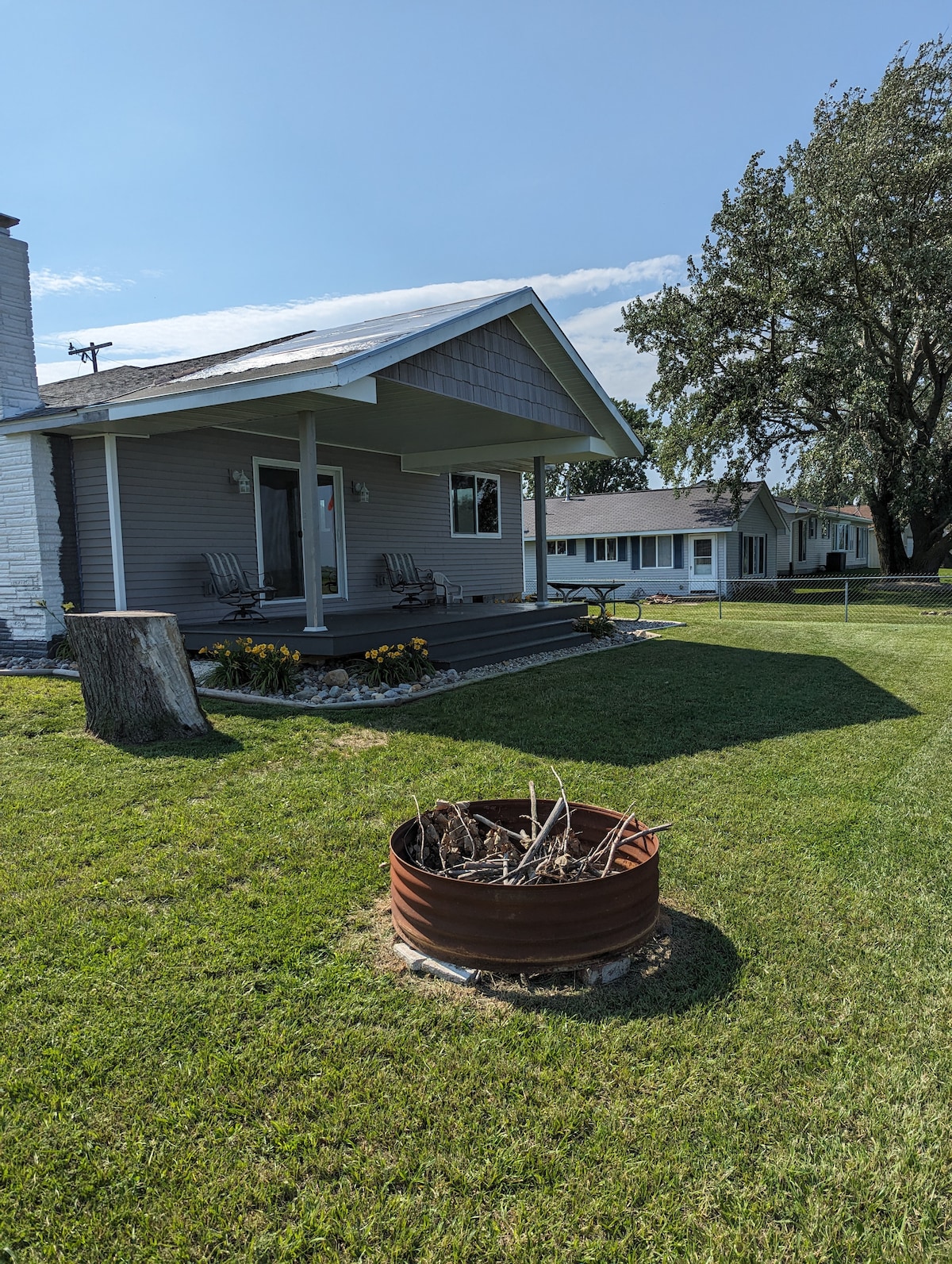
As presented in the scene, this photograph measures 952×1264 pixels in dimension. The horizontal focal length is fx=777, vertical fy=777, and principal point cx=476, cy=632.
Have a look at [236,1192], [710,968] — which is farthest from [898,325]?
[236,1192]

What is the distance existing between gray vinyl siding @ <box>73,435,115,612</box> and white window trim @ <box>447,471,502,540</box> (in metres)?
6.08

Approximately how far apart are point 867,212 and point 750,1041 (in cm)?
2144

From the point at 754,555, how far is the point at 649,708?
73.8 ft

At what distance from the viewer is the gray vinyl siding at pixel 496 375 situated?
754 cm

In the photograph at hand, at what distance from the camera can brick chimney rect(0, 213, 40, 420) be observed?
877 centimetres

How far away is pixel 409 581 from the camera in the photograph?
38.1 feet

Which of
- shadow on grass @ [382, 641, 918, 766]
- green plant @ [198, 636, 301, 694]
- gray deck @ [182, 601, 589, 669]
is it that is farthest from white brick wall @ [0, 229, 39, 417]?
shadow on grass @ [382, 641, 918, 766]

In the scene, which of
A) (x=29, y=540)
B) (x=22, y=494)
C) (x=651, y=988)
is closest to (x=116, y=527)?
(x=29, y=540)

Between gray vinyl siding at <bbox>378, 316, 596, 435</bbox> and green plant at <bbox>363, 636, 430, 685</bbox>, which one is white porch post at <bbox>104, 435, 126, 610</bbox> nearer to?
green plant at <bbox>363, 636, 430, 685</bbox>

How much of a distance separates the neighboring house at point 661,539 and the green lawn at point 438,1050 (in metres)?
20.0

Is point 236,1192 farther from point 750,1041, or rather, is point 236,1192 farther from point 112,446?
point 112,446

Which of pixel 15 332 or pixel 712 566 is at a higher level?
pixel 15 332

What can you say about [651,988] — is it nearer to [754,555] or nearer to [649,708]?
[649,708]

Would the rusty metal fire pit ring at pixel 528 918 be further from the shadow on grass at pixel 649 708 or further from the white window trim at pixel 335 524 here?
the white window trim at pixel 335 524
